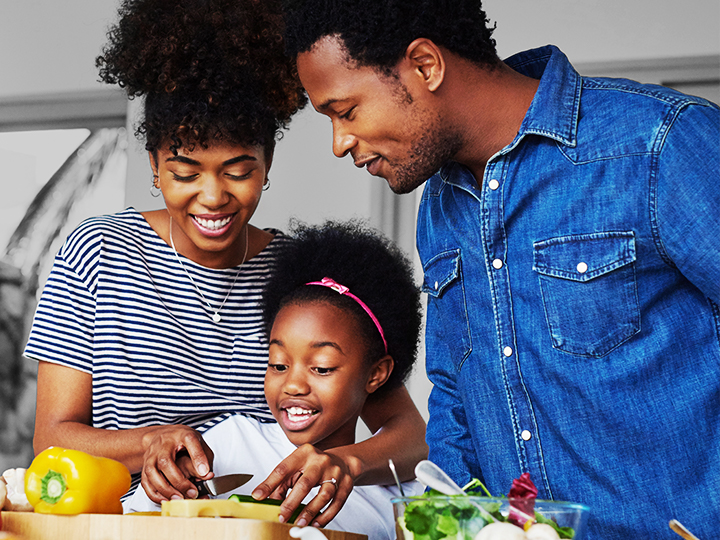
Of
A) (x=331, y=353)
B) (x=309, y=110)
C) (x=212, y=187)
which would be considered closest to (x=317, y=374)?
(x=331, y=353)

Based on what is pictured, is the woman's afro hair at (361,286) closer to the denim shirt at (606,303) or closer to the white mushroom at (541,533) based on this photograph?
the denim shirt at (606,303)

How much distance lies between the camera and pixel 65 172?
10.1ft

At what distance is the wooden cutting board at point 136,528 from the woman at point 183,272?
49 cm

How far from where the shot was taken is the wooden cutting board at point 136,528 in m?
0.79

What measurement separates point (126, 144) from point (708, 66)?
213 cm

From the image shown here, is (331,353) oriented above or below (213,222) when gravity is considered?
below

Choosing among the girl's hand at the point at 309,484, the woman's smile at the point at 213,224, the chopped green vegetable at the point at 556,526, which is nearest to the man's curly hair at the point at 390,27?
the woman's smile at the point at 213,224

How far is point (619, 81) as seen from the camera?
1.11 metres

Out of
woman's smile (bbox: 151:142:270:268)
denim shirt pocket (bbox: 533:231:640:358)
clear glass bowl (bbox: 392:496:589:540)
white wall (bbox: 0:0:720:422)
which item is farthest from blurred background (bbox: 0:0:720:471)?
clear glass bowl (bbox: 392:496:589:540)

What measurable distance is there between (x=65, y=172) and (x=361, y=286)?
6.57 ft

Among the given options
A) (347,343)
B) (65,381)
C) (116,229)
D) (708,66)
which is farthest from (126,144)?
(708,66)

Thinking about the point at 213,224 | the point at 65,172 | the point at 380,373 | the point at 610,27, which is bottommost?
the point at 380,373

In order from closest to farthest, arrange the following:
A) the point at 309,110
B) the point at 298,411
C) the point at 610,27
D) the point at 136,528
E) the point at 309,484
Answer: the point at 136,528
the point at 309,484
the point at 298,411
the point at 610,27
the point at 309,110

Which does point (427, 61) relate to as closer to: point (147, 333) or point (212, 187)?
point (212, 187)
